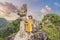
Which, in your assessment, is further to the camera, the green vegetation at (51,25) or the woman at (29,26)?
the green vegetation at (51,25)

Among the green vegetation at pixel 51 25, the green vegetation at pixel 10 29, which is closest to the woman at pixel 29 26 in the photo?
the green vegetation at pixel 10 29

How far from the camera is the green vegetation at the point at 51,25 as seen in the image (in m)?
9.70

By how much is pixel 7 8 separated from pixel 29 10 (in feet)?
2.38

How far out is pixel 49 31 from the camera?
9.73 metres

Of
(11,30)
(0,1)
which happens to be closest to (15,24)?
(11,30)

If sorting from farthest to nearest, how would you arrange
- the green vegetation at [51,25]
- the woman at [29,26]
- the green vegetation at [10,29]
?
the green vegetation at [51,25]
the green vegetation at [10,29]
the woman at [29,26]

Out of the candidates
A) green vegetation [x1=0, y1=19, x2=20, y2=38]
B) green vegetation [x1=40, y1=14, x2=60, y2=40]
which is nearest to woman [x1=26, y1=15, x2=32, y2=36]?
green vegetation [x1=0, y1=19, x2=20, y2=38]

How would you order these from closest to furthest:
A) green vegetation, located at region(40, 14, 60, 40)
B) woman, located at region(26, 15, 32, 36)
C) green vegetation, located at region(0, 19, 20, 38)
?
woman, located at region(26, 15, 32, 36) < green vegetation, located at region(0, 19, 20, 38) < green vegetation, located at region(40, 14, 60, 40)

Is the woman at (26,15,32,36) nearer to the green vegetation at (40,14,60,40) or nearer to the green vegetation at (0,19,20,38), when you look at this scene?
the green vegetation at (0,19,20,38)

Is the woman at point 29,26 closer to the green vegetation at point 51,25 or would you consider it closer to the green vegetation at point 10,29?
the green vegetation at point 10,29

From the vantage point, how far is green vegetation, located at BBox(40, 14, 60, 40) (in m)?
9.70

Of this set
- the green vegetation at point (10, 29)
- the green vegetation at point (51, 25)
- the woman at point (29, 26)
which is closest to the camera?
the woman at point (29, 26)

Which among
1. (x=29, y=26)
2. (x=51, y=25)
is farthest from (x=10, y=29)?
(x=51, y=25)

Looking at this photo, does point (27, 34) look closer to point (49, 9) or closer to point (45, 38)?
A: point (45, 38)
